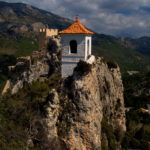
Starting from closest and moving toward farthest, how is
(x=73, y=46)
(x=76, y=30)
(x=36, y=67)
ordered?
1. (x=76, y=30)
2. (x=73, y=46)
3. (x=36, y=67)

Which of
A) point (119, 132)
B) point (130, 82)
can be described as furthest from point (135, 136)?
point (130, 82)

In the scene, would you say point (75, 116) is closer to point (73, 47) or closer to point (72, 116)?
point (72, 116)

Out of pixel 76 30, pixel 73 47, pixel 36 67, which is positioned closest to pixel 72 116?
pixel 73 47

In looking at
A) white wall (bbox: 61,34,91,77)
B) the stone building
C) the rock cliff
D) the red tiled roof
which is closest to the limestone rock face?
the rock cliff

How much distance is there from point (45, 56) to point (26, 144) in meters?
14.3

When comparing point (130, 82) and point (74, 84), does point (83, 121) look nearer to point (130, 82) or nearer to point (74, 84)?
point (74, 84)

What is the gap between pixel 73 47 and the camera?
29.6m

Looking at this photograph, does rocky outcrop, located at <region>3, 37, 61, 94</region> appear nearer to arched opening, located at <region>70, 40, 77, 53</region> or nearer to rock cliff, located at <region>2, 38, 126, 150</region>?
arched opening, located at <region>70, 40, 77, 53</region>

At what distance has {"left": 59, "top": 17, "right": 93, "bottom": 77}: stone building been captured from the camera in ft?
94.8

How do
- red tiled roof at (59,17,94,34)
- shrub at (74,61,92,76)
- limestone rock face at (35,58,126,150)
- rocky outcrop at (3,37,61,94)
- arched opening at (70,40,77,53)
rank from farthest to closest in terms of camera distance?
rocky outcrop at (3,37,61,94) < arched opening at (70,40,77,53) < red tiled roof at (59,17,94,34) < shrub at (74,61,92,76) < limestone rock face at (35,58,126,150)

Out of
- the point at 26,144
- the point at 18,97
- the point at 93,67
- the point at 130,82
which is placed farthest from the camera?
the point at 130,82

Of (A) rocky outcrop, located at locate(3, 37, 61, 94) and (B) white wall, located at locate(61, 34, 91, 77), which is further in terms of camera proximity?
(A) rocky outcrop, located at locate(3, 37, 61, 94)

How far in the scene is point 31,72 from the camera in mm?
34219

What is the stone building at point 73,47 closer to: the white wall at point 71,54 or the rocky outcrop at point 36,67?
the white wall at point 71,54
